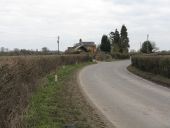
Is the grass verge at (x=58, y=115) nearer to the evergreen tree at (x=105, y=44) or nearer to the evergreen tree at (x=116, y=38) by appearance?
the evergreen tree at (x=105, y=44)

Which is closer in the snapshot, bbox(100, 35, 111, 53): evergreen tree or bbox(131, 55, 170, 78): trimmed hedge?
bbox(131, 55, 170, 78): trimmed hedge

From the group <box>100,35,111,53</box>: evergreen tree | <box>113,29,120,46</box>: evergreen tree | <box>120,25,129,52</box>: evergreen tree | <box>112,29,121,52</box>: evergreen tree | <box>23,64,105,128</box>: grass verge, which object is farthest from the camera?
<box>120,25,129,52</box>: evergreen tree

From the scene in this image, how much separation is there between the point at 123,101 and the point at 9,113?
10669 millimetres

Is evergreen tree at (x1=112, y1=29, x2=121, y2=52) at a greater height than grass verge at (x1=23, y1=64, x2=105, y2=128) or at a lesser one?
greater

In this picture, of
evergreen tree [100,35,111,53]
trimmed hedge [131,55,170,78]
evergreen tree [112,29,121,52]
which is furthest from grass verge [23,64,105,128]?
evergreen tree [112,29,121,52]

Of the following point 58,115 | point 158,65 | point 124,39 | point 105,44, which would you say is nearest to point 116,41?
point 124,39

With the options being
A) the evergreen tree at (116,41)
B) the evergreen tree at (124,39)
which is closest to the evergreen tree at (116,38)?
the evergreen tree at (116,41)

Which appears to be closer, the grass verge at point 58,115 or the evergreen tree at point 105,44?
the grass verge at point 58,115

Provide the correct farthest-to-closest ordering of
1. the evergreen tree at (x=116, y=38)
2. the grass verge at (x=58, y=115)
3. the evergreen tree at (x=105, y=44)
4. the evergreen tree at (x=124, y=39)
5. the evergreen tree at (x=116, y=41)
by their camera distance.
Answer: the evergreen tree at (x=124, y=39)
the evergreen tree at (x=116, y=38)
the evergreen tree at (x=116, y=41)
the evergreen tree at (x=105, y=44)
the grass verge at (x=58, y=115)

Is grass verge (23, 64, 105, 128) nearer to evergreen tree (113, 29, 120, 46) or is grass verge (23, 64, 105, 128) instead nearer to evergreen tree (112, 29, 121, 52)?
evergreen tree (112, 29, 121, 52)

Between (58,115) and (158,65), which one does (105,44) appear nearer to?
(158,65)

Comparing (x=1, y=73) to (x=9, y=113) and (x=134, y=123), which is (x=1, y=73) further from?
(x=134, y=123)

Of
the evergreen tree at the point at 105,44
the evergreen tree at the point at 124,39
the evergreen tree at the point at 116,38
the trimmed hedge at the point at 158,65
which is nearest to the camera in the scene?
the trimmed hedge at the point at 158,65

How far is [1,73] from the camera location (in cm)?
974
